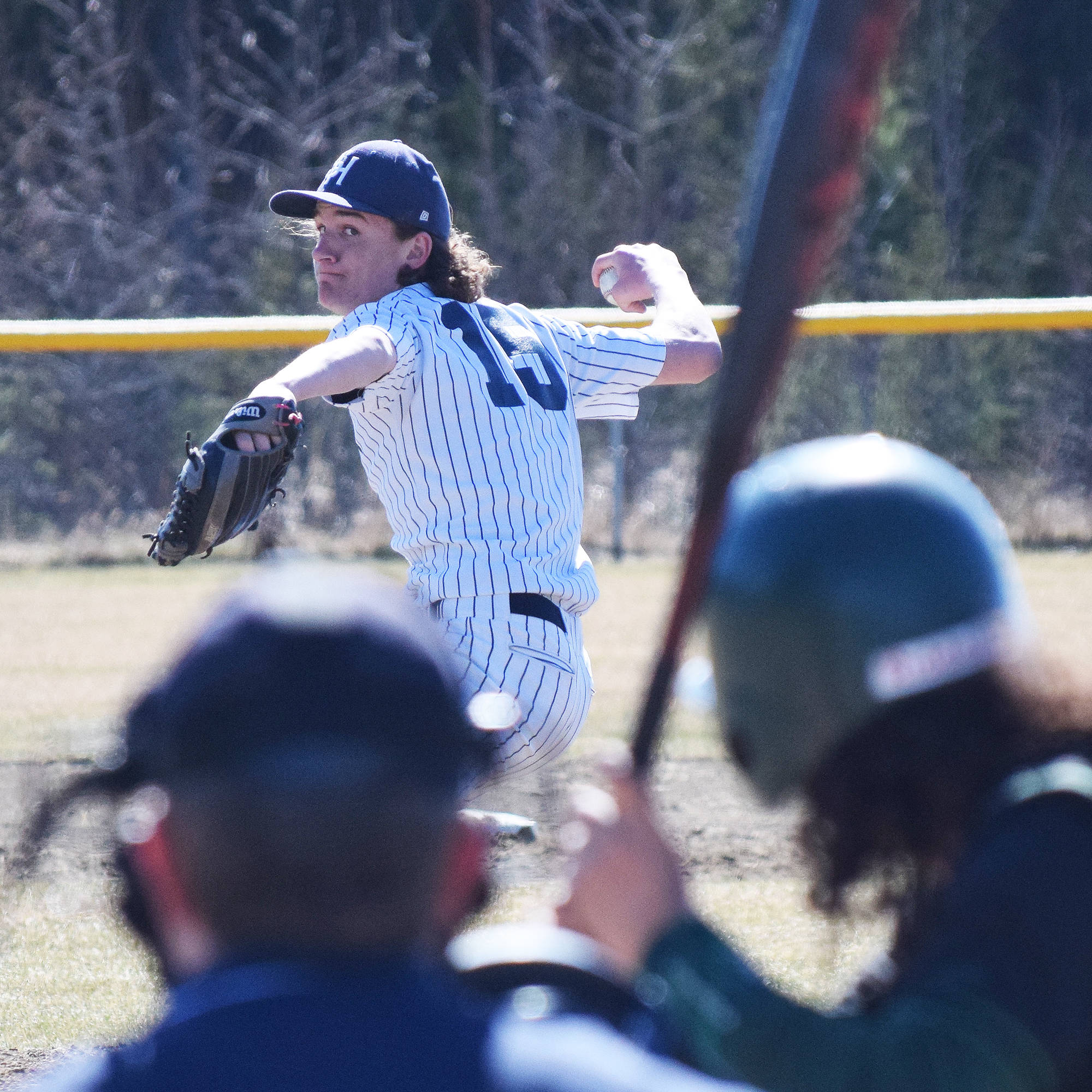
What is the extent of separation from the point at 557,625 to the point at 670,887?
6.64 feet

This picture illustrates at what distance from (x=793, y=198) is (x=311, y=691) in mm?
800

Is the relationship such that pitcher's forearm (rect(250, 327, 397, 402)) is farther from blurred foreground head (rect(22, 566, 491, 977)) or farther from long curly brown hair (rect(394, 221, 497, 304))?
blurred foreground head (rect(22, 566, 491, 977))

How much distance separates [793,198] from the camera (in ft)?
5.21

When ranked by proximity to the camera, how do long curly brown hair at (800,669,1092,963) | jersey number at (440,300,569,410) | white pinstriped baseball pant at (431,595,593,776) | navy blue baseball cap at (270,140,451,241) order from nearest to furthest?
long curly brown hair at (800,669,1092,963) < white pinstriped baseball pant at (431,595,593,776) < jersey number at (440,300,569,410) < navy blue baseball cap at (270,140,451,241)

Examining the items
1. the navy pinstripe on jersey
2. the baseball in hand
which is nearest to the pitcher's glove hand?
the navy pinstripe on jersey

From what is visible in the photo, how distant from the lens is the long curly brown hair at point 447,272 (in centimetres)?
378

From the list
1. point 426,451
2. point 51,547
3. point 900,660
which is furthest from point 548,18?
point 900,660

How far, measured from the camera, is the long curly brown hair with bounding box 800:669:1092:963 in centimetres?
149

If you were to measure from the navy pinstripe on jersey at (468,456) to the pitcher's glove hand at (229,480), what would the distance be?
297 mm

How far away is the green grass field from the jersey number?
54.3 inches

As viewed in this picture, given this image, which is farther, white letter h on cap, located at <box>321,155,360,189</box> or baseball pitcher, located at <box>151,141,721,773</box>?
white letter h on cap, located at <box>321,155,360,189</box>

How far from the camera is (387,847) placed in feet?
3.70

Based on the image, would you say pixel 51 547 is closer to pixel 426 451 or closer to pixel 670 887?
pixel 426 451

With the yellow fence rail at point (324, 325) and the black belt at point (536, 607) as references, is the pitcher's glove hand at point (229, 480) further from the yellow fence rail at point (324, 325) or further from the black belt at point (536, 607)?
the yellow fence rail at point (324, 325)
